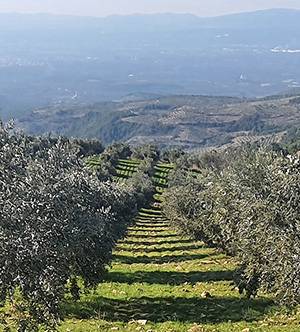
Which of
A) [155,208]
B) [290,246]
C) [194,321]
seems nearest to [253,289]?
[194,321]

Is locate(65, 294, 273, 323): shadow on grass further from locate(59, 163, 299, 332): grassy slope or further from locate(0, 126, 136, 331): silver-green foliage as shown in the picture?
locate(0, 126, 136, 331): silver-green foliage

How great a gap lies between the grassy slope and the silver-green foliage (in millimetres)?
1520

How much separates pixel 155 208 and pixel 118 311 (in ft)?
203

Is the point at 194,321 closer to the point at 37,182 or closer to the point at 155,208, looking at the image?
the point at 37,182

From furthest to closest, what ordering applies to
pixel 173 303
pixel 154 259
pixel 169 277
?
pixel 154 259, pixel 169 277, pixel 173 303

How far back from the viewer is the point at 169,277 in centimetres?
2200

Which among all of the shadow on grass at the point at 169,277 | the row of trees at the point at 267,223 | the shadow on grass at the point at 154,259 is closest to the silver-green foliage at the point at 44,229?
the row of trees at the point at 267,223

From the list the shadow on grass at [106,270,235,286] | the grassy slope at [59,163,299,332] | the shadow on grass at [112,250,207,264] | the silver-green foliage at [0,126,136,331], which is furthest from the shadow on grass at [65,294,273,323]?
the shadow on grass at [112,250,207,264]

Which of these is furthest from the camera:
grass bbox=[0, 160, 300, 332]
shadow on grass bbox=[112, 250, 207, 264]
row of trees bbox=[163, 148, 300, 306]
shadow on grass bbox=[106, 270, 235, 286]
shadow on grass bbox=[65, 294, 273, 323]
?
shadow on grass bbox=[112, 250, 207, 264]

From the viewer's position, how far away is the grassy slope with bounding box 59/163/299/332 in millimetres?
13758

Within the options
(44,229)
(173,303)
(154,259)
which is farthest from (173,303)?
(154,259)

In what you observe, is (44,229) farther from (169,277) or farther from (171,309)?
(169,277)

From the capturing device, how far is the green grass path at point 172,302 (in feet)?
45.1

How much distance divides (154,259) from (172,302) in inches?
468
